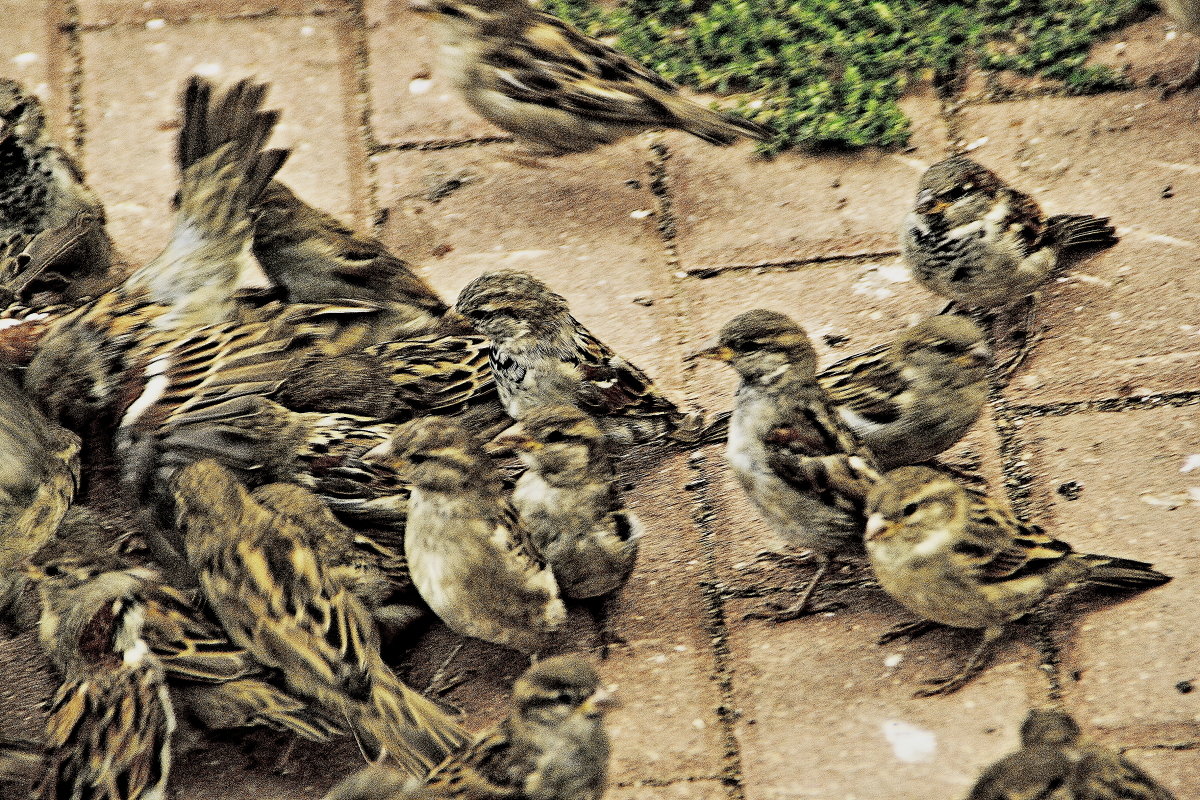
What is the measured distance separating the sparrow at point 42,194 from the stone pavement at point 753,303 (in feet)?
0.81

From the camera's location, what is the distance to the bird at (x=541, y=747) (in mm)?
2945

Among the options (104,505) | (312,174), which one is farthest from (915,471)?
(312,174)

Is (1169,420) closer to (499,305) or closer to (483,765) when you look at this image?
(499,305)

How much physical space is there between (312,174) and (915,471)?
2.87 m

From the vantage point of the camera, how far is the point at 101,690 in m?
3.30

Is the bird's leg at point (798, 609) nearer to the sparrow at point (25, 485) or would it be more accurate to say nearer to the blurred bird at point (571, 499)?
the blurred bird at point (571, 499)

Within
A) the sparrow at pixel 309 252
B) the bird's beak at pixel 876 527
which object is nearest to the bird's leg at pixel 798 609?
the bird's beak at pixel 876 527

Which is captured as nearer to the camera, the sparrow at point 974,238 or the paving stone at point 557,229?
the sparrow at point 974,238

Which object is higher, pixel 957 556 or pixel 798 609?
pixel 957 556

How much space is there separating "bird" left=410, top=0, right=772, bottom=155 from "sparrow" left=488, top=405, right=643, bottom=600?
174 centimetres

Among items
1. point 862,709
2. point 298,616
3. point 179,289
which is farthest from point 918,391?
point 179,289

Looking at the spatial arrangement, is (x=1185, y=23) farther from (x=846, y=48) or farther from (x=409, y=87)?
(x=409, y=87)

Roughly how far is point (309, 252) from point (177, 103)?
4.74 ft

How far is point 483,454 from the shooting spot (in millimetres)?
3557
